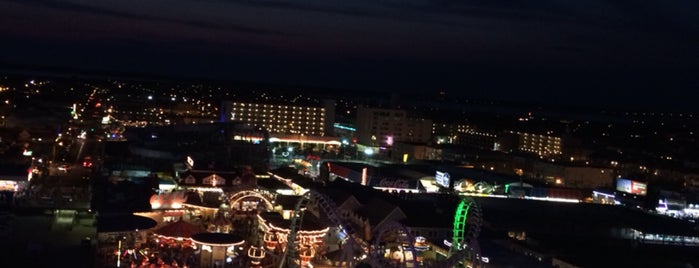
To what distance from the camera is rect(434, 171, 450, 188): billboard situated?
21734 mm

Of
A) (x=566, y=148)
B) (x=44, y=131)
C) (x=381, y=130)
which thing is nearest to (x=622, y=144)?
(x=566, y=148)

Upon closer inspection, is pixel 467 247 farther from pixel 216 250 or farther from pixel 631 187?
pixel 631 187

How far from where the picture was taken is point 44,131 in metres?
25.9

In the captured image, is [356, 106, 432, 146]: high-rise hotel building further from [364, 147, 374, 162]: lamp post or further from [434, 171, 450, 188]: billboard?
[434, 171, 450, 188]: billboard

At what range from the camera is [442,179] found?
867 inches

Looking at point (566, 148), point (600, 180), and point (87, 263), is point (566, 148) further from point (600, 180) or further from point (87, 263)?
point (87, 263)

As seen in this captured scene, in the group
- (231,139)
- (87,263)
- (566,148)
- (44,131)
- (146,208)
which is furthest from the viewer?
(566,148)

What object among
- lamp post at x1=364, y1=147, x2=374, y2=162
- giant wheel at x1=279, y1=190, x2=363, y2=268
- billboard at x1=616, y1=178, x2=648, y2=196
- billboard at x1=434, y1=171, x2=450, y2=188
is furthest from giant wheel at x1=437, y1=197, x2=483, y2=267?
lamp post at x1=364, y1=147, x2=374, y2=162

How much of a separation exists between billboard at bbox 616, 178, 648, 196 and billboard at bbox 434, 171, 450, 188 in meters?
6.68

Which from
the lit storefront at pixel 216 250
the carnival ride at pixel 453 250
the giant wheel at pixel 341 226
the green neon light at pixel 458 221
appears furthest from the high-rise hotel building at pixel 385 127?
the giant wheel at pixel 341 226

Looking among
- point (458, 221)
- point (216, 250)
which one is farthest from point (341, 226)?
point (458, 221)

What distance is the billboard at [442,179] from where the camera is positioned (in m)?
21.7

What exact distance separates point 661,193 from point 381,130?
16.4 metres

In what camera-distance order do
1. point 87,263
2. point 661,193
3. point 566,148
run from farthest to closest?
point 566,148 < point 661,193 < point 87,263
